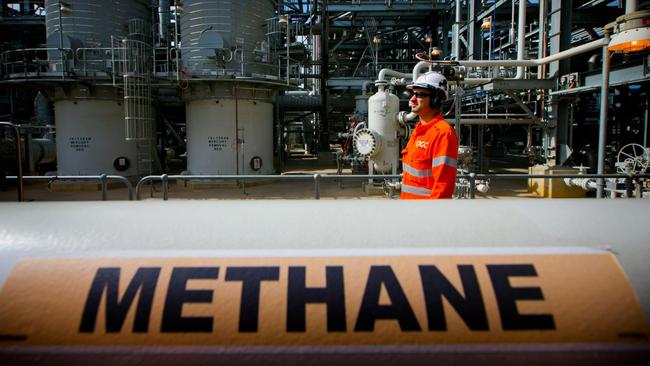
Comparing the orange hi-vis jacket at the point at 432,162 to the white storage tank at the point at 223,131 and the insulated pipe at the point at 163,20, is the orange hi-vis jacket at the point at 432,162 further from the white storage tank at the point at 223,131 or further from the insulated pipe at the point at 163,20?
the insulated pipe at the point at 163,20

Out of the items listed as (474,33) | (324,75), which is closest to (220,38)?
(324,75)

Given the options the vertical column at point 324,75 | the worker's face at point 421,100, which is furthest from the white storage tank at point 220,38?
the worker's face at point 421,100

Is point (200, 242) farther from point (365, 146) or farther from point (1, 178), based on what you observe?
point (365, 146)

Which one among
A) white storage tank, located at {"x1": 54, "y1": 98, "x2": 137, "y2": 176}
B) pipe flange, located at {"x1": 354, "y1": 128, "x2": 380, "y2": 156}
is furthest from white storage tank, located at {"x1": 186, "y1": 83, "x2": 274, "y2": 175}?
pipe flange, located at {"x1": 354, "y1": 128, "x2": 380, "y2": 156}

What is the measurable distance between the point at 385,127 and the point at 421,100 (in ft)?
30.3

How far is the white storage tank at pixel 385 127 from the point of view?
12633 millimetres

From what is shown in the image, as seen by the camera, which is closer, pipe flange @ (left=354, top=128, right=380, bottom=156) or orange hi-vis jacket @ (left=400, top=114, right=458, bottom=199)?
orange hi-vis jacket @ (left=400, top=114, right=458, bottom=199)

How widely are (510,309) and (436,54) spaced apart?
10697mm

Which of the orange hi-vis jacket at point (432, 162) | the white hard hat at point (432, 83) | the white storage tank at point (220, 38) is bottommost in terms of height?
the orange hi-vis jacket at point (432, 162)

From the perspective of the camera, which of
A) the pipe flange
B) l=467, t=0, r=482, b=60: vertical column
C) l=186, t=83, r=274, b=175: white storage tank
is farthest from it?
l=467, t=0, r=482, b=60: vertical column

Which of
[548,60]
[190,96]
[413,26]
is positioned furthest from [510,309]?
[413,26]

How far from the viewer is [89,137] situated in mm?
15258

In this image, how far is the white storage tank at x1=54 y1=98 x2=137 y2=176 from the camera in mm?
15211

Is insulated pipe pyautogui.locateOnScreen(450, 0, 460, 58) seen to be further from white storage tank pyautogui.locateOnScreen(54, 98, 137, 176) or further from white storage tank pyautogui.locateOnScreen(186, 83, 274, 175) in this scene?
white storage tank pyautogui.locateOnScreen(54, 98, 137, 176)
